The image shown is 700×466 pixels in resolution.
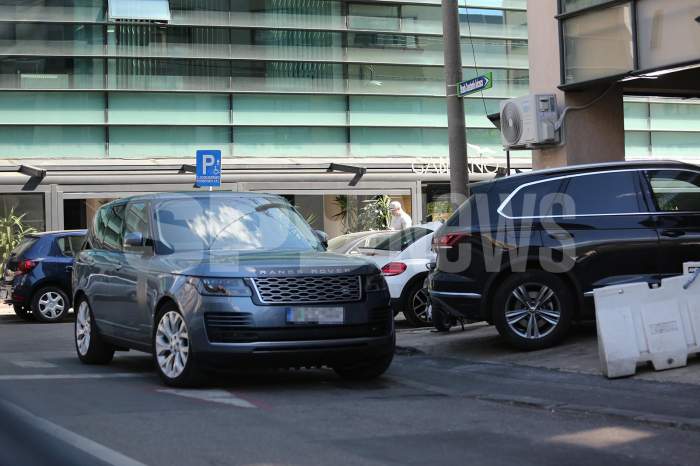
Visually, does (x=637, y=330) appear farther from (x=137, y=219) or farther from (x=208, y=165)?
(x=208, y=165)

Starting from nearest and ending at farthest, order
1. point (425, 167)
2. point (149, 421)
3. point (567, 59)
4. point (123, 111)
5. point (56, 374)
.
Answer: point (149, 421)
point (56, 374)
point (567, 59)
point (123, 111)
point (425, 167)

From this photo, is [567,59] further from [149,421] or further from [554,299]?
[149,421]

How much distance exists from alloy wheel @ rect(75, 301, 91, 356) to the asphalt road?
0.49m

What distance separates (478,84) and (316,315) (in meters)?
5.74

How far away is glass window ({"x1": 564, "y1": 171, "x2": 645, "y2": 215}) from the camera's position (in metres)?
10.4

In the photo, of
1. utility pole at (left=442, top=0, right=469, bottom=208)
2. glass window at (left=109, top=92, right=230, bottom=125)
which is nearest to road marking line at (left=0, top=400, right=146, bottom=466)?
utility pole at (left=442, top=0, right=469, bottom=208)

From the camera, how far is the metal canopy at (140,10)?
25.8m

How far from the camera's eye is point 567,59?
1370 cm

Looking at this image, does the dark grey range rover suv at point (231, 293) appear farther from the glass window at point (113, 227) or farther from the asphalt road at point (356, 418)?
the asphalt road at point (356, 418)

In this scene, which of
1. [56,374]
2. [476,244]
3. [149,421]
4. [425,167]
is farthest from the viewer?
[425,167]

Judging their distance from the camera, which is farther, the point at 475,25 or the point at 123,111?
the point at 475,25

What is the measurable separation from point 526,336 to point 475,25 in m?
19.1

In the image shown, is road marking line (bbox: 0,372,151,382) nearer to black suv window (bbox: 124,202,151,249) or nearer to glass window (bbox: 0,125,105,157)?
black suv window (bbox: 124,202,151,249)

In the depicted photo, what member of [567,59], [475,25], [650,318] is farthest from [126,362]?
[475,25]
